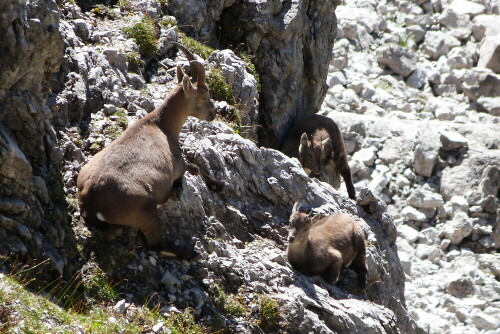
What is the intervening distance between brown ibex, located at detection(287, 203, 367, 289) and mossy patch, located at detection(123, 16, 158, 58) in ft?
13.2

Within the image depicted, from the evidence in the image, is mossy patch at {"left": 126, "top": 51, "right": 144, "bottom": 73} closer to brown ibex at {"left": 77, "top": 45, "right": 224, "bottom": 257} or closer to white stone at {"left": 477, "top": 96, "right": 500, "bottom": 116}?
brown ibex at {"left": 77, "top": 45, "right": 224, "bottom": 257}

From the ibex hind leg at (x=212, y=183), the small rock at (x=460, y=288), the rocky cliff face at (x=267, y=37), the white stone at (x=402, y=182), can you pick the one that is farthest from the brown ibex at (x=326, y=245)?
the white stone at (x=402, y=182)

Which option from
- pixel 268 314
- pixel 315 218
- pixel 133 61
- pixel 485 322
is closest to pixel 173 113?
pixel 315 218

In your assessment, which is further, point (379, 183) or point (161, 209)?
point (379, 183)

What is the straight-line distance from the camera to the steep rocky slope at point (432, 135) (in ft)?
70.3

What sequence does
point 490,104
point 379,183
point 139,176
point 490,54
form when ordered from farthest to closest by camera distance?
point 490,54, point 490,104, point 379,183, point 139,176

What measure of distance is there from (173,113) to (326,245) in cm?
315

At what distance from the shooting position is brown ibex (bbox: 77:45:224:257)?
330 inches

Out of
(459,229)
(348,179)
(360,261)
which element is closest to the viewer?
(360,261)

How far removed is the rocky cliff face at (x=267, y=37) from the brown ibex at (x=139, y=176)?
560cm

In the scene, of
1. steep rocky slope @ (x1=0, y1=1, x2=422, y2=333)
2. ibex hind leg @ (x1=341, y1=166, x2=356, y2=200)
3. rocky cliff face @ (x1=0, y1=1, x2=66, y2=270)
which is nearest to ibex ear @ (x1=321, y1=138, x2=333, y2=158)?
ibex hind leg @ (x1=341, y1=166, x2=356, y2=200)

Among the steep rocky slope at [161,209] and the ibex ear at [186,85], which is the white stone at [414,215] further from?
the ibex ear at [186,85]

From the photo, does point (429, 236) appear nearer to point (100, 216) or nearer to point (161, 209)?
point (161, 209)

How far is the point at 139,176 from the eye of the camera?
8719 millimetres
